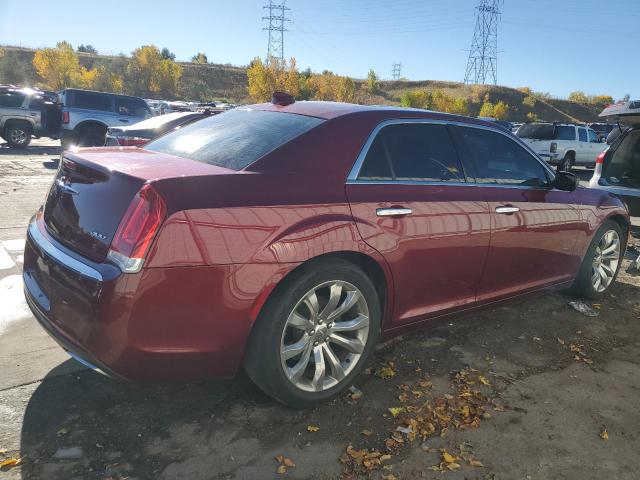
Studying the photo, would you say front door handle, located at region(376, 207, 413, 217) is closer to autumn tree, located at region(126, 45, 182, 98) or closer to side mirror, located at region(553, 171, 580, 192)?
side mirror, located at region(553, 171, 580, 192)

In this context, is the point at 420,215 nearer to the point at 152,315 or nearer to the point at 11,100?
the point at 152,315

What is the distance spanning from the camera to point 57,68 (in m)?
65.4

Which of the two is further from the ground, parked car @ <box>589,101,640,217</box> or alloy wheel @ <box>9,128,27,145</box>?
parked car @ <box>589,101,640,217</box>

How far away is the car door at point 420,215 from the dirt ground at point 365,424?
0.53m

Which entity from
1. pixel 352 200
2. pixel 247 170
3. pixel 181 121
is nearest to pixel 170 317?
pixel 247 170

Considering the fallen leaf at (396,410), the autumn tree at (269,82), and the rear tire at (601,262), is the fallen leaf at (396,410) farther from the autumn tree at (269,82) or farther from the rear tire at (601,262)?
the autumn tree at (269,82)

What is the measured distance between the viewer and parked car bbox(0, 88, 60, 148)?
15.1 metres

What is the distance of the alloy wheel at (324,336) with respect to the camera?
8.68ft

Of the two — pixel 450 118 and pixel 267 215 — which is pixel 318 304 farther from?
pixel 450 118

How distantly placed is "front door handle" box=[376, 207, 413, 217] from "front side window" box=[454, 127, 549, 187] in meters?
0.83

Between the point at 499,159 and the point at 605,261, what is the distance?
2.07m

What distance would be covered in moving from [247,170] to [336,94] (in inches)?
2631

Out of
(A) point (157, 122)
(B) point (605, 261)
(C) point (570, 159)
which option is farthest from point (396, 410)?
(C) point (570, 159)

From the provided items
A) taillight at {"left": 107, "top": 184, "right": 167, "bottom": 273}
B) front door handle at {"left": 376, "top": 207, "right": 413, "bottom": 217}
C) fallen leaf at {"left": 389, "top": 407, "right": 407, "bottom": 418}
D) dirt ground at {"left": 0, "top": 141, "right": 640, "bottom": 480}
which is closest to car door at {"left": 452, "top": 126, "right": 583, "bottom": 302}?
dirt ground at {"left": 0, "top": 141, "right": 640, "bottom": 480}
